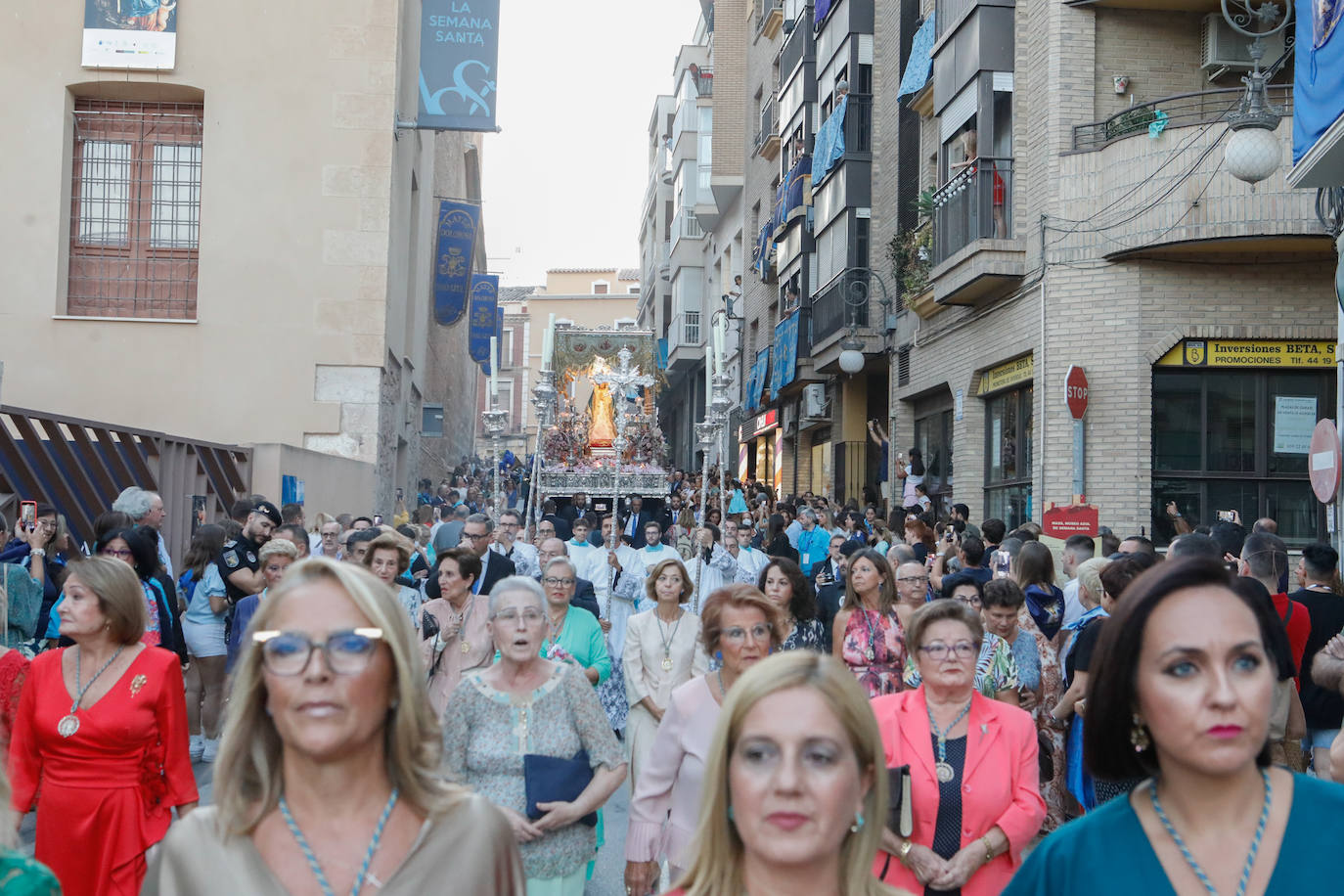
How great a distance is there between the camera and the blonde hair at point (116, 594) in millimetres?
5188

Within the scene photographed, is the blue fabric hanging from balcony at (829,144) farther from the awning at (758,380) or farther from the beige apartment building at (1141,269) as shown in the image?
the beige apartment building at (1141,269)

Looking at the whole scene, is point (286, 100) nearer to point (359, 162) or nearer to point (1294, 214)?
point (359, 162)

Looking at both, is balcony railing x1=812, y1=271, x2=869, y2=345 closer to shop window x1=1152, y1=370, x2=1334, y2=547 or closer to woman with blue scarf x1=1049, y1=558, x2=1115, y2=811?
shop window x1=1152, y1=370, x2=1334, y2=547

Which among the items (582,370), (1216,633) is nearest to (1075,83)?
→ (1216,633)

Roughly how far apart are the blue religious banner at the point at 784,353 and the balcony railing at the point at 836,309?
1.28 metres

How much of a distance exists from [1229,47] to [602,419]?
21121 millimetres

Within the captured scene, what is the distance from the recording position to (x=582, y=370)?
122ft

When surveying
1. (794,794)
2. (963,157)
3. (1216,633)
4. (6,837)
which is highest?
(963,157)

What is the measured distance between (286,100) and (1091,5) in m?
12.4

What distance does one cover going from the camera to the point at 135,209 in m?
21.9

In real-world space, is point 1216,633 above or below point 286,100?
below

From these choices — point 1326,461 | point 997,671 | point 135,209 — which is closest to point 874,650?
point 997,671

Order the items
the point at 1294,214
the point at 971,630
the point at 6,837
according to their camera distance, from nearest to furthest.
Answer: the point at 6,837 < the point at 971,630 < the point at 1294,214

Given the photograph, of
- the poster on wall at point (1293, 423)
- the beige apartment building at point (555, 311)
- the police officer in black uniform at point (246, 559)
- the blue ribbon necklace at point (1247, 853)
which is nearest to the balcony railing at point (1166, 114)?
the poster on wall at point (1293, 423)
